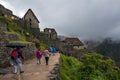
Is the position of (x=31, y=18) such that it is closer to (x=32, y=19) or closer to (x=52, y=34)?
(x=32, y=19)

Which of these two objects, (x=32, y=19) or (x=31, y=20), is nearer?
(x=32, y=19)

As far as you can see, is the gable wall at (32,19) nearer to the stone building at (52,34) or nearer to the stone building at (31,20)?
the stone building at (31,20)

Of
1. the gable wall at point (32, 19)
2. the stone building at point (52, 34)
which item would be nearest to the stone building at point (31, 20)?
the gable wall at point (32, 19)

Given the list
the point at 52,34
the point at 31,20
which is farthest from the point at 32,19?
the point at 52,34

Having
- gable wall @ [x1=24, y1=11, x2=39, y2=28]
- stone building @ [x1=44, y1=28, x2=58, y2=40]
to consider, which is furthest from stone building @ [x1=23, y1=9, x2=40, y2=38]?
stone building @ [x1=44, y1=28, x2=58, y2=40]

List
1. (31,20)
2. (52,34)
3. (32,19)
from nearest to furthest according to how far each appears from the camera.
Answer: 1. (32,19)
2. (31,20)
3. (52,34)

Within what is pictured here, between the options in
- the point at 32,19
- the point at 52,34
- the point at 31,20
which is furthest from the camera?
the point at 52,34

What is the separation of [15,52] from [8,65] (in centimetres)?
527

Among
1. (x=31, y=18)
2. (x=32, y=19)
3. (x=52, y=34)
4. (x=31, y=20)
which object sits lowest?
(x=52, y=34)

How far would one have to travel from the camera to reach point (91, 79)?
3212 centimetres

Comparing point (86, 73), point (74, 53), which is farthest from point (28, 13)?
point (86, 73)

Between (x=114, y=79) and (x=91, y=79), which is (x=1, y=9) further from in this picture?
(x=91, y=79)

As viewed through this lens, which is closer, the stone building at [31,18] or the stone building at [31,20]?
Result: the stone building at [31,20]

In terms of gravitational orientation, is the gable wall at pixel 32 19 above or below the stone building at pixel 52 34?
above
